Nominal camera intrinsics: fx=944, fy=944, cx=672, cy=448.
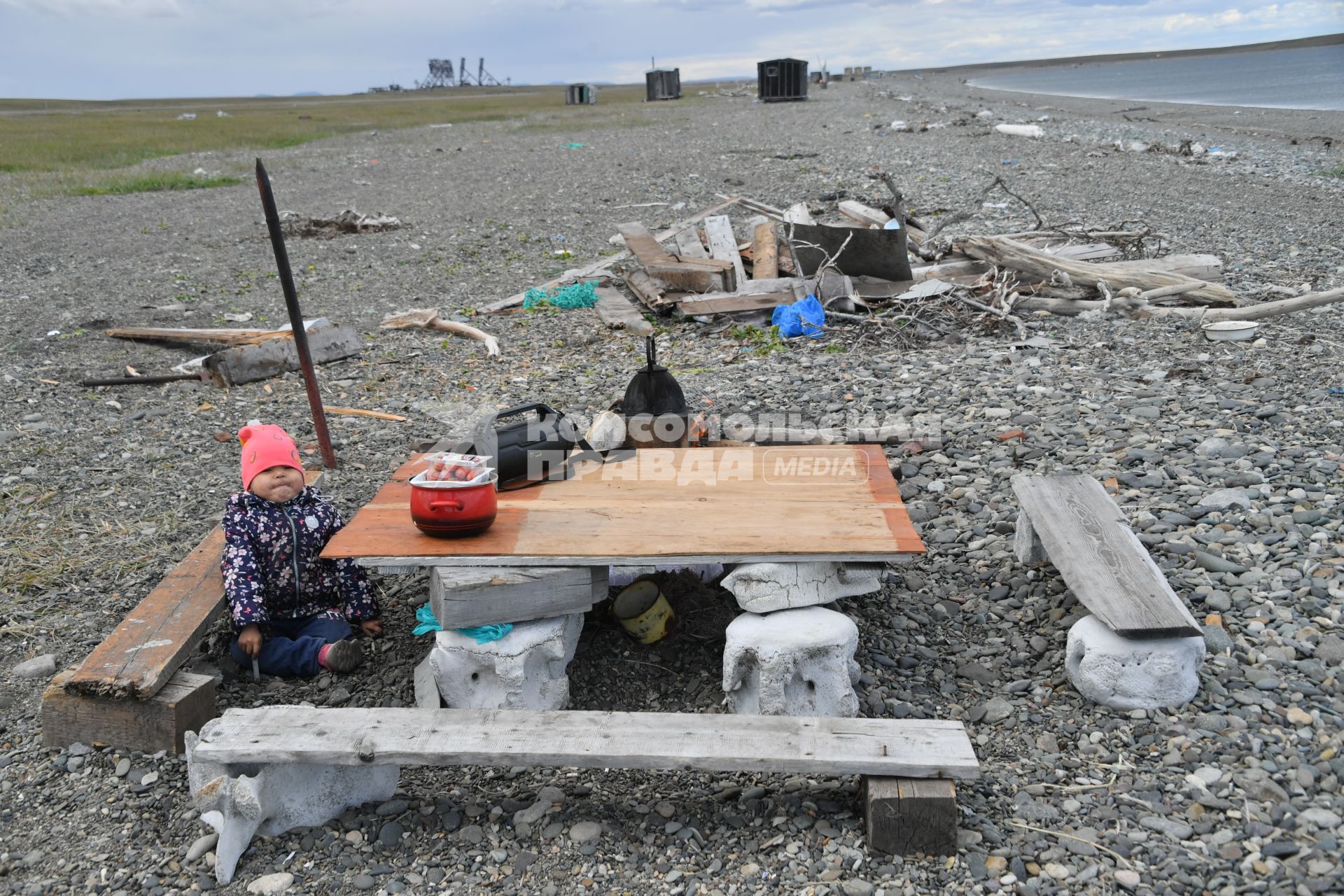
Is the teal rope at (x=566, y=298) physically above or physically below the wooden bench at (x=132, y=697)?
above

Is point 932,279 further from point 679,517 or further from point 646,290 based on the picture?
point 679,517

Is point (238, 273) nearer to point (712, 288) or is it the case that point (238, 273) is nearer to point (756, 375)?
point (712, 288)

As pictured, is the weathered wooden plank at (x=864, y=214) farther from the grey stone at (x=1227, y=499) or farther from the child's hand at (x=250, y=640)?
the child's hand at (x=250, y=640)

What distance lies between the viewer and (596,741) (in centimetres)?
308

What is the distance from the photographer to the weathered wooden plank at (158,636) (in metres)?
3.47

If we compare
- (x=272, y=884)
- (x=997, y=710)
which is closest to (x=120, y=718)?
(x=272, y=884)

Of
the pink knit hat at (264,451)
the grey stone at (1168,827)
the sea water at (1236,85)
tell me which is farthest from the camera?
the sea water at (1236,85)

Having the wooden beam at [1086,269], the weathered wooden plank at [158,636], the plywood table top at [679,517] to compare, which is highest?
the wooden beam at [1086,269]

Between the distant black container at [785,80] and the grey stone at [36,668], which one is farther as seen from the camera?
the distant black container at [785,80]

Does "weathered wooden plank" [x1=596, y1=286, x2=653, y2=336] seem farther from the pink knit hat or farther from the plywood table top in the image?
the pink knit hat

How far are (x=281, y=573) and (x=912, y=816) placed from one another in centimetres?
283

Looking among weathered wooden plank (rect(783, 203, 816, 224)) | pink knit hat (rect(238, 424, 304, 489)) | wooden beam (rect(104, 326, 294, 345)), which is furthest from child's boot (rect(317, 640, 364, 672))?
weathered wooden plank (rect(783, 203, 816, 224))

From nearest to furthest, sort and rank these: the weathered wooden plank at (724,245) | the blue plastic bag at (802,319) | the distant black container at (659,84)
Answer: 1. the blue plastic bag at (802,319)
2. the weathered wooden plank at (724,245)
3. the distant black container at (659,84)

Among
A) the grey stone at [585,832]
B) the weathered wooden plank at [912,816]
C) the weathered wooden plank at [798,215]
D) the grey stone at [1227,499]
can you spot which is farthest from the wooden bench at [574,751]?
the weathered wooden plank at [798,215]
